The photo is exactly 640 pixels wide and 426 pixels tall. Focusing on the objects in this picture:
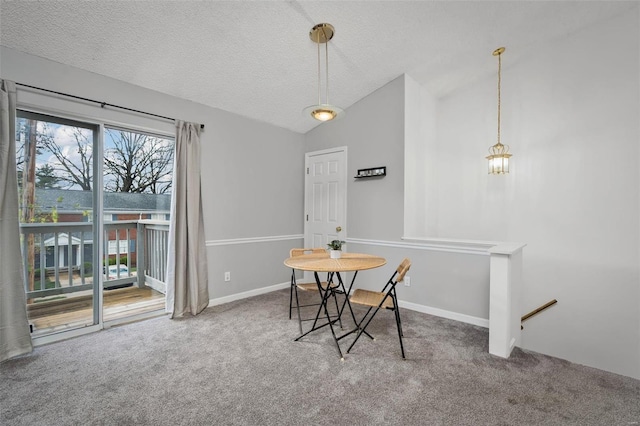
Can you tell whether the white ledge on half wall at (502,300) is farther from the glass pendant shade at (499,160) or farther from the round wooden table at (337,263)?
the glass pendant shade at (499,160)

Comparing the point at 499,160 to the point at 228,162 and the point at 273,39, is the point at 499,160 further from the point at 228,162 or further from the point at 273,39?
the point at 228,162

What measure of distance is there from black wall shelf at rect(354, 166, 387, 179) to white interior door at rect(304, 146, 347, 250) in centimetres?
31

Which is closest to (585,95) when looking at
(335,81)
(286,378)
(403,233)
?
(403,233)

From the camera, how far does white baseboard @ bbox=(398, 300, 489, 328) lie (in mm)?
3072

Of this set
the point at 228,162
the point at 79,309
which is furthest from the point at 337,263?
the point at 79,309

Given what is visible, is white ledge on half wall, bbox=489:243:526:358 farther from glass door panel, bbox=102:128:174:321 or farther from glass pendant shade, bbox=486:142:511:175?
glass door panel, bbox=102:128:174:321

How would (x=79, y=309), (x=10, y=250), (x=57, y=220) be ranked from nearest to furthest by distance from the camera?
(x=10, y=250)
(x=57, y=220)
(x=79, y=309)

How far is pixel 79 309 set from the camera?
9.62 ft

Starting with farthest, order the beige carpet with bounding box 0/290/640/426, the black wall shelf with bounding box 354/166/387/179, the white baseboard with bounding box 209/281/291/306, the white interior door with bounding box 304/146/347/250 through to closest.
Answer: the white interior door with bounding box 304/146/347/250, the black wall shelf with bounding box 354/166/387/179, the white baseboard with bounding box 209/281/291/306, the beige carpet with bounding box 0/290/640/426

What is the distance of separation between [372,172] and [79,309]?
365cm

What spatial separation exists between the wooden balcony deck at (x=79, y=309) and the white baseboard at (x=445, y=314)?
10.0 ft

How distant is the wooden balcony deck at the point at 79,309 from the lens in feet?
8.72

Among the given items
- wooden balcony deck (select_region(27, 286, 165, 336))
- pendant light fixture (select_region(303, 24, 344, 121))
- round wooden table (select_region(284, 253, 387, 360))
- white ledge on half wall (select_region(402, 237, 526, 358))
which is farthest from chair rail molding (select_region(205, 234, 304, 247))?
white ledge on half wall (select_region(402, 237, 526, 358))

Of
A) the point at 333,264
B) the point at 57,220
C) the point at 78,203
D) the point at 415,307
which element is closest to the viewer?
the point at 333,264
